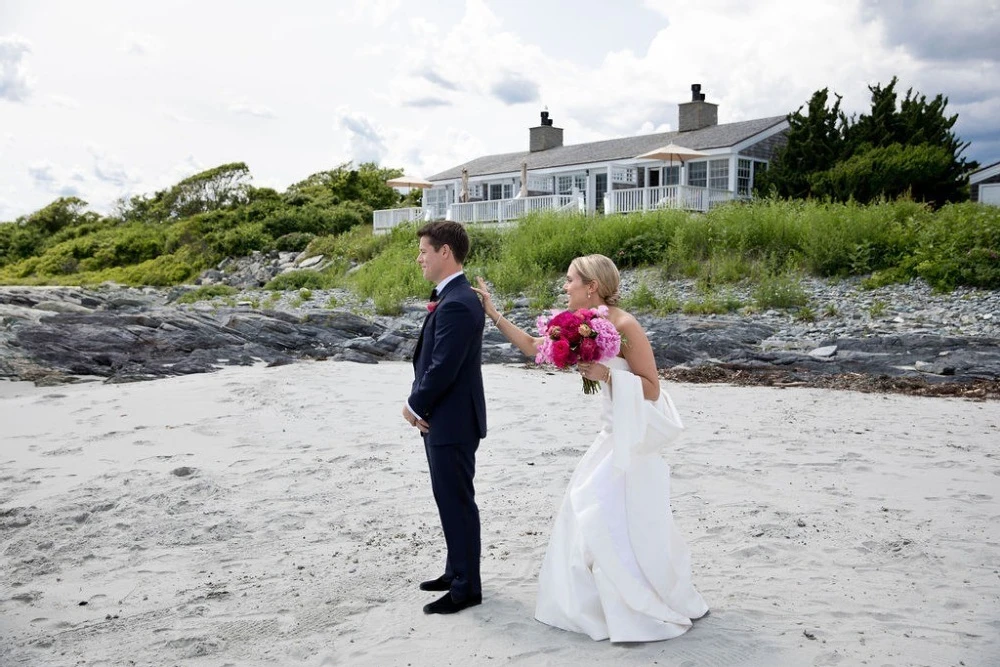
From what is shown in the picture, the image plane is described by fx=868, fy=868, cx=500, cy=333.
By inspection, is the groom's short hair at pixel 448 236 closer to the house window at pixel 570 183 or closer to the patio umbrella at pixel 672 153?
the patio umbrella at pixel 672 153

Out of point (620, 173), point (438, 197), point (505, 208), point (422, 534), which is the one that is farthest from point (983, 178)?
point (422, 534)

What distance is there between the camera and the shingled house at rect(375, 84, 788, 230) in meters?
28.3

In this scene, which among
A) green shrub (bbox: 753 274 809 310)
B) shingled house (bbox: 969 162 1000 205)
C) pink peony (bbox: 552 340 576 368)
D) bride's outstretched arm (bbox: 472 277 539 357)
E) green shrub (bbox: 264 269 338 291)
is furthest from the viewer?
shingled house (bbox: 969 162 1000 205)

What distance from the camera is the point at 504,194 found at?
40281 millimetres

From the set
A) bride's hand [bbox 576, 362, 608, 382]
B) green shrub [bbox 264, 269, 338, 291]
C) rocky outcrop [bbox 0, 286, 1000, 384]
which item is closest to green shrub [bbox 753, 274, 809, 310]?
rocky outcrop [bbox 0, 286, 1000, 384]

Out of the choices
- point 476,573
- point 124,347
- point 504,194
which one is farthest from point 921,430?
point 504,194

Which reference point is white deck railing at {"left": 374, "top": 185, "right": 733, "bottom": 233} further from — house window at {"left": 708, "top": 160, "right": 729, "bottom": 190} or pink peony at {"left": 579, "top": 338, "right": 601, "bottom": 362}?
pink peony at {"left": 579, "top": 338, "right": 601, "bottom": 362}

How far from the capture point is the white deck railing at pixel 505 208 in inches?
1123

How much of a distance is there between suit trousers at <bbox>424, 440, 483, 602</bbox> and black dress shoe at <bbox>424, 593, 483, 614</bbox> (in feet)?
0.07

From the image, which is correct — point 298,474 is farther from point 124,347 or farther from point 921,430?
point 124,347

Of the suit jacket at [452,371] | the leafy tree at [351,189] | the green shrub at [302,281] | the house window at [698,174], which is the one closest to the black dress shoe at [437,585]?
the suit jacket at [452,371]

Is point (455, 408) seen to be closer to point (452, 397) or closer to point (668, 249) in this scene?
point (452, 397)

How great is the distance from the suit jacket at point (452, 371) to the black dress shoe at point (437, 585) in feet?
2.94

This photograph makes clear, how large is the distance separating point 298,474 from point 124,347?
881 centimetres
